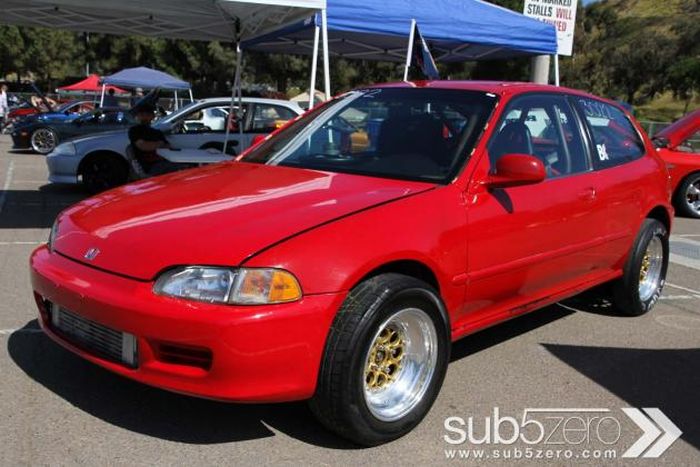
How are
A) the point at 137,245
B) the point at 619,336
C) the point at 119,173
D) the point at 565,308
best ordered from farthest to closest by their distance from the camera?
the point at 119,173 → the point at 565,308 → the point at 619,336 → the point at 137,245

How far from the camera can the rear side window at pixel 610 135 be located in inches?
181

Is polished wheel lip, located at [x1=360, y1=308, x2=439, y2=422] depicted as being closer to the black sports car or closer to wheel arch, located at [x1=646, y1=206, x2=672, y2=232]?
wheel arch, located at [x1=646, y1=206, x2=672, y2=232]

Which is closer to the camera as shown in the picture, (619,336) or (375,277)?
(375,277)

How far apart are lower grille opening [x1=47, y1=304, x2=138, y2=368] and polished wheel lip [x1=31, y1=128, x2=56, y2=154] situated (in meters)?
14.9

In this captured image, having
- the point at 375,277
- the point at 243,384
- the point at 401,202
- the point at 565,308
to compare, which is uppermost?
the point at 401,202

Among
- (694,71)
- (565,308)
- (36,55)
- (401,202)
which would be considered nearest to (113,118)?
(565,308)

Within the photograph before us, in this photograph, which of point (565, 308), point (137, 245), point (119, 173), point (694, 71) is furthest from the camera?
point (694, 71)

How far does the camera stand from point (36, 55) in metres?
50.2

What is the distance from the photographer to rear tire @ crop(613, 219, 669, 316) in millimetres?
4926

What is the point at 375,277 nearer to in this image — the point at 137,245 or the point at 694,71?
the point at 137,245

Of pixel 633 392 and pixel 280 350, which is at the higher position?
pixel 280 350

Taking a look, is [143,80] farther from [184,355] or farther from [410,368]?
[184,355]

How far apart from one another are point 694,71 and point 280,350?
→ 61.3 metres

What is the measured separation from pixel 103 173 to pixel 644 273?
794cm
